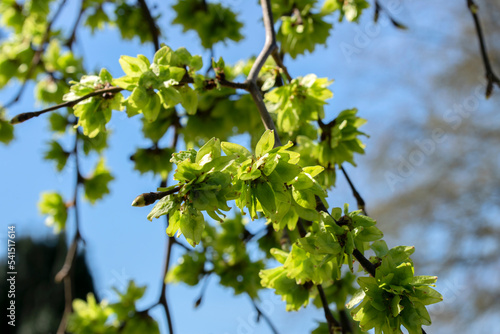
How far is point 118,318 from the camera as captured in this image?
4.96 ft

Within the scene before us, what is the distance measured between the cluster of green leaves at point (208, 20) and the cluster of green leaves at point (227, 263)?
67 cm

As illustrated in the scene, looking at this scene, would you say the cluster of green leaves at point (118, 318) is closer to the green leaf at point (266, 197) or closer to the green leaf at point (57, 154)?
the green leaf at point (57, 154)

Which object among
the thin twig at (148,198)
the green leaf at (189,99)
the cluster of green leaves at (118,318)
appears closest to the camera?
the thin twig at (148,198)

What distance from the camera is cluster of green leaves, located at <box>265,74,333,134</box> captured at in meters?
0.94

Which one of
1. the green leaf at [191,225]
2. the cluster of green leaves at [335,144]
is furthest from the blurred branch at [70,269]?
the green leaf at [191,225]

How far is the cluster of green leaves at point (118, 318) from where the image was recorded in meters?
1.45

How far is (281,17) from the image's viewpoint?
4.03 ft

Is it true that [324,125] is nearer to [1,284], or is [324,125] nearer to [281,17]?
[281,17]

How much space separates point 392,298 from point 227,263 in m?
0.93

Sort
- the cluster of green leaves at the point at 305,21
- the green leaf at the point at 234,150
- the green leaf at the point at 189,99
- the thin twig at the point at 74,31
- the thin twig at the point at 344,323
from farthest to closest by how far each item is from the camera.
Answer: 1. the thin twig at the point at 74,31
2. the cluster of green leaves at the point at 305,21
3. the thin twig at the point at 344,323
4. the green leaf at the point at 189,99
5. the green leaf at the point at 234,150

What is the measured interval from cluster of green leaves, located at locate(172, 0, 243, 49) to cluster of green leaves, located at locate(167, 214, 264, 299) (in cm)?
67

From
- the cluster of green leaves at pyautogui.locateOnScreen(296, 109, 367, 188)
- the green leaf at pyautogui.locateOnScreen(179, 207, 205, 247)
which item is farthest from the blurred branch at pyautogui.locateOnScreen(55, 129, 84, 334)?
the green leaf at pyautogui.locateOnScreen(179, 207, 205, 247)

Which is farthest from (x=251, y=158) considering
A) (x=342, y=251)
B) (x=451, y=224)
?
(x=451, y=224)

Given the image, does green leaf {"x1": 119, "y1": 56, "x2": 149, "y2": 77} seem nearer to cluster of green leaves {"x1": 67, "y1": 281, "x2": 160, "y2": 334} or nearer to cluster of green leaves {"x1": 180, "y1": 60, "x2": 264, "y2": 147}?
cluster of green leaves {"x1": 180, "y1": 60, "x2": 264, "y2": 147}
